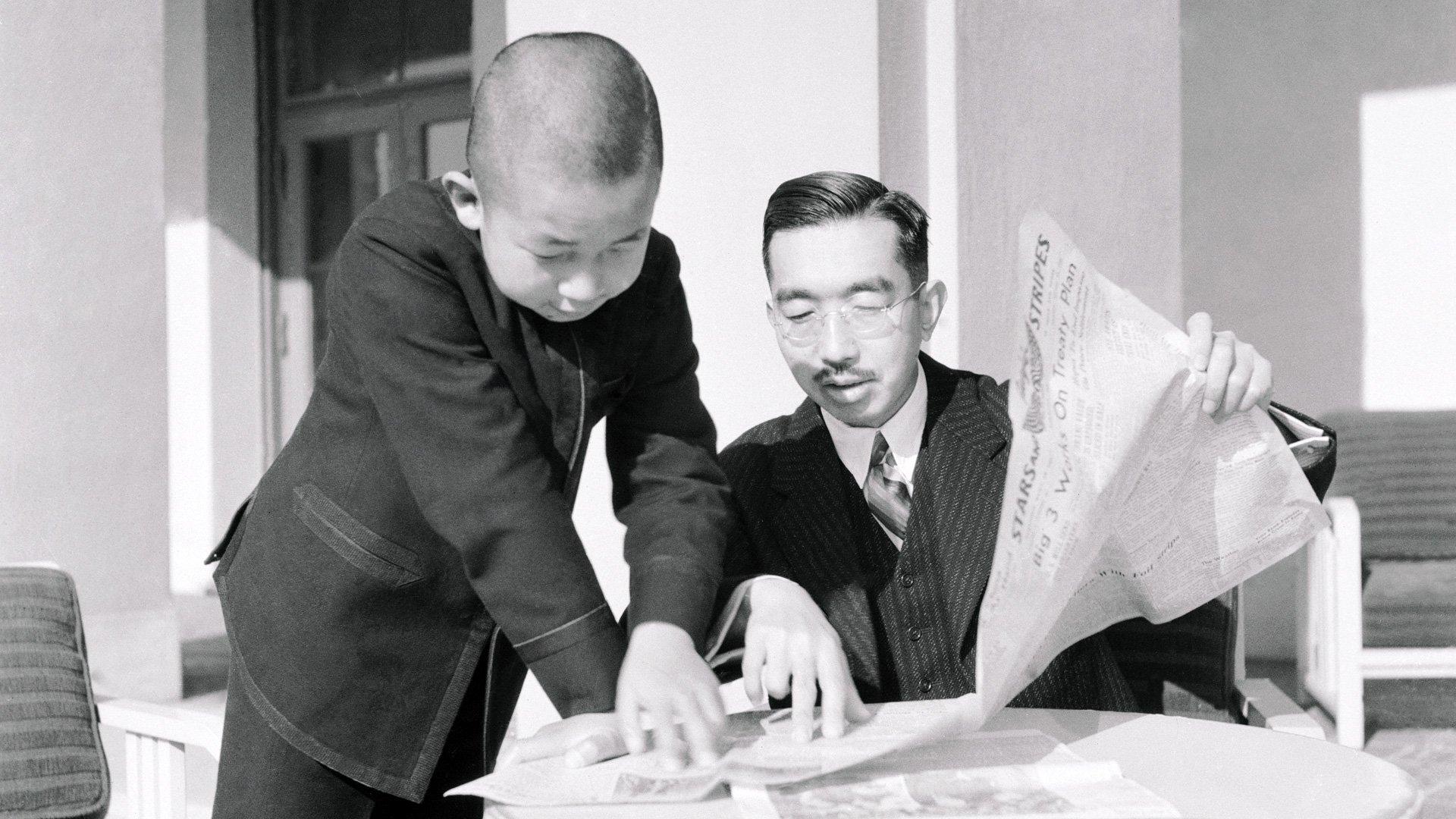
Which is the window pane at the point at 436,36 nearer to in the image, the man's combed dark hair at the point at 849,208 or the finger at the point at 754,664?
the man's combed dark hair at the point at 849,208

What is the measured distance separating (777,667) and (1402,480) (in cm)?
362

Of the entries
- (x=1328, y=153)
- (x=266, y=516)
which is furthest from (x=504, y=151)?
(x=1328, y=153)

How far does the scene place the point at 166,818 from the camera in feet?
6.07

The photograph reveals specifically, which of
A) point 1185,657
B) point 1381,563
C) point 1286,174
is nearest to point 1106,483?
point 1185,657

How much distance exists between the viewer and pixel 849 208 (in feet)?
5.23

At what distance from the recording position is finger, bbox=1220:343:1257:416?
1.17 metres

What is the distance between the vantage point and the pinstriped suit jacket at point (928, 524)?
1.52 metres

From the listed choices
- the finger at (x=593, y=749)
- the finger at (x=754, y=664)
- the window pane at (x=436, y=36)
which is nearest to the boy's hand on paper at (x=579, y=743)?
the finger at (x=593, y=749)

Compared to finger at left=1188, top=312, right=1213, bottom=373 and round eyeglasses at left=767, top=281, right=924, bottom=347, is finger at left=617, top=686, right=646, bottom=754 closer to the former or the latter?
finger at left=1188, top=312, right=1213, bottom=373

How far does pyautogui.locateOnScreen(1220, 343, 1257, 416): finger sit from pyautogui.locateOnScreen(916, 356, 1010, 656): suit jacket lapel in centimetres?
41

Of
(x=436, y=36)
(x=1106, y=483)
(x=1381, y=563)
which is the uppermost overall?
(x=436, y=36)

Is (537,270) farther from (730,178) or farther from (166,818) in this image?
(730,178)

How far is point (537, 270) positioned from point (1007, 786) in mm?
522

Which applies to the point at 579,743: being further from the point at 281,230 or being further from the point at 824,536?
the point at 281,230
